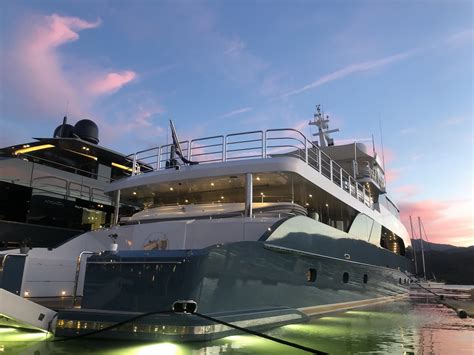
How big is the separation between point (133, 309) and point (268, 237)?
257cm

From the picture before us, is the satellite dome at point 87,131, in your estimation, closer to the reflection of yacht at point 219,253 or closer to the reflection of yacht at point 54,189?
the reflection of yacht at point 54,189

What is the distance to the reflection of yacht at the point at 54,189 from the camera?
1177 centimetres

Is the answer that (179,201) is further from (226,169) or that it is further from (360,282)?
(360,282)

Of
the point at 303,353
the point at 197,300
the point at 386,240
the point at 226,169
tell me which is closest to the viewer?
the point at 303,353

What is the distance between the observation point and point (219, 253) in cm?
585

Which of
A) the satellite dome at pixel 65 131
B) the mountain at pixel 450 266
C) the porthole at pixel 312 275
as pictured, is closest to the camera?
the porthole at pixel 312 275

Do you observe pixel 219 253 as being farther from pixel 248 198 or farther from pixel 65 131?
pixel 65 131

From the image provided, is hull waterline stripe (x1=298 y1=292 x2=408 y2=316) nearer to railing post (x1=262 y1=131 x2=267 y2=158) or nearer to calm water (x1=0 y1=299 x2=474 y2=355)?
calm water (x1=0 y1=299 x2=474 y2=355)

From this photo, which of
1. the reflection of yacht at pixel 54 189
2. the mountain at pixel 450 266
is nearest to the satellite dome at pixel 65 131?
the reflection of yacht at pixel 54 189

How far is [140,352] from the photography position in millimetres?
4688

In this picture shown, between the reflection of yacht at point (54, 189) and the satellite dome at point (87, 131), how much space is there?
0.13 ft

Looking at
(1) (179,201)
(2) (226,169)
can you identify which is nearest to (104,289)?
(2) (226,169)

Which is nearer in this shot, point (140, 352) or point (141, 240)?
point (140, 352)

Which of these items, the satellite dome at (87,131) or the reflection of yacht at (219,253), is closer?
the reflection of yacht at (219,253)
